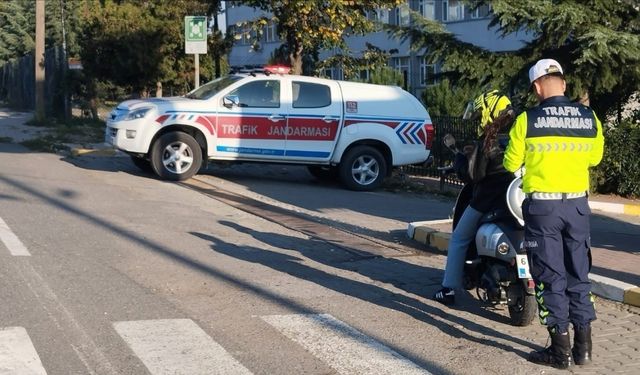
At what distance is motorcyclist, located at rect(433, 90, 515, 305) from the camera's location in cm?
680

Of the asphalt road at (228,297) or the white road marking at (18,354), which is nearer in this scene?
the white road marking at (18,354)

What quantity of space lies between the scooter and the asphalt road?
0.72 ft

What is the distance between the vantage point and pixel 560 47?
1543cm

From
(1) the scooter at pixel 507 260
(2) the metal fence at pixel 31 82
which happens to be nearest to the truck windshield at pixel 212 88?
(1) the scooter at pixel 507 260

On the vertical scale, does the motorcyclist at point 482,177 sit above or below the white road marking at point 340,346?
above

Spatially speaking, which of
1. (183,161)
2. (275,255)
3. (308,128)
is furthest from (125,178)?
(275,255)

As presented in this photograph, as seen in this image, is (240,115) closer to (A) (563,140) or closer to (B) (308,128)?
(B) (308,128)

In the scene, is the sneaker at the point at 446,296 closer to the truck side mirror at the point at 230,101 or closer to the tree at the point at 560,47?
the tree at the point at 560,47

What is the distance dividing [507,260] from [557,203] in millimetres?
1017

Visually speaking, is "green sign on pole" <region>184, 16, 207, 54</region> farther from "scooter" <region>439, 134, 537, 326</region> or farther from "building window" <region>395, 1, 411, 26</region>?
"scooter" <region>439, 134, 537, 326</region>

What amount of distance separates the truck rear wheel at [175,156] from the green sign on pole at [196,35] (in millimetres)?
3861

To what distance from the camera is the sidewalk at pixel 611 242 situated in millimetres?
7812

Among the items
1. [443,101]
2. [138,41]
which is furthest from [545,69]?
[138,41]

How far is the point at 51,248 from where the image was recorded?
920cm
